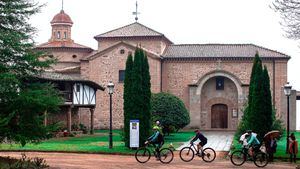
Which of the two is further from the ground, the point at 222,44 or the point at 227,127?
the point at 222,44

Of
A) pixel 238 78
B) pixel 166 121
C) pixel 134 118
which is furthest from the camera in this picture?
pixel 238 78

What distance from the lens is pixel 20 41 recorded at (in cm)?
1750

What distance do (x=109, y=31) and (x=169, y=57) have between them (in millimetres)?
6628

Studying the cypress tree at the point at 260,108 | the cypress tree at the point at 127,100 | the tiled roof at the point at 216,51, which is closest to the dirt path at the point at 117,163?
the cypress tree at the point at 260,108

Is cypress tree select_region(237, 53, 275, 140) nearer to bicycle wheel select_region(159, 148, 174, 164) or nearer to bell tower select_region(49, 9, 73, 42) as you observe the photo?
bicycle wheel select_region(159, 148, 174, 164)

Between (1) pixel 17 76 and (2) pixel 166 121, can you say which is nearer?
(1) pixel 17 76

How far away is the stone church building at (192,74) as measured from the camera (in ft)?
Result: 146

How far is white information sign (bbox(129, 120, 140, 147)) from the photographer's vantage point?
82.9ft

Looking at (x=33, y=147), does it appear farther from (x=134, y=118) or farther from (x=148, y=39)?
(x=148, y=39)

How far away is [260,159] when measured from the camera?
1978cm

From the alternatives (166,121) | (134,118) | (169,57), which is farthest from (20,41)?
(169,57)

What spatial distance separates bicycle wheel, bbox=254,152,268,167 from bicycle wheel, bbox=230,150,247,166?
0.47m

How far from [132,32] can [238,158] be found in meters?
28.1

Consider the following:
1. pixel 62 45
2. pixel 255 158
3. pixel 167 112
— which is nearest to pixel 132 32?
pixel 62 45
